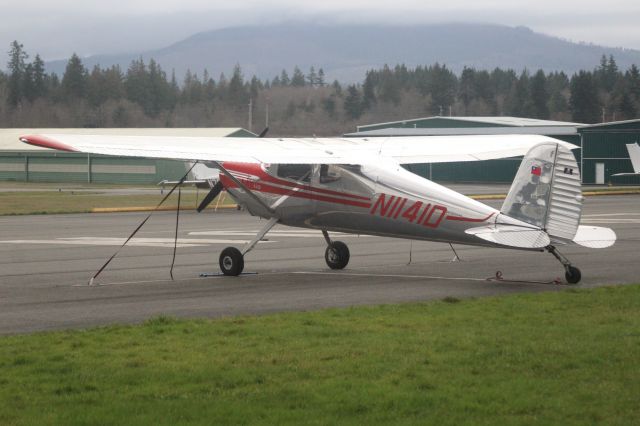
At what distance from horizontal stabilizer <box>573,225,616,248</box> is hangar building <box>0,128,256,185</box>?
53371mm

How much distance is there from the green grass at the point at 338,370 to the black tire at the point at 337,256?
5581mm

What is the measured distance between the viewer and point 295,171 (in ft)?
57.3

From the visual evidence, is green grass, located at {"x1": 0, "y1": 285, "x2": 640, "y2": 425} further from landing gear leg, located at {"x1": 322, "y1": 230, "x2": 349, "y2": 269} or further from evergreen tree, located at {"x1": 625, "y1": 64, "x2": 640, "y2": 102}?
evergreen tree, located at {"x1": 625, "y1": 64, "x2": 640, "y2": 102}

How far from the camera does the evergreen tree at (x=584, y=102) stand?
140 m

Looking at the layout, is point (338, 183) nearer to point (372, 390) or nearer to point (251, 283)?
point (251, 283)

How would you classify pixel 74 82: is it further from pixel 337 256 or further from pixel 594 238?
pixel 594 238

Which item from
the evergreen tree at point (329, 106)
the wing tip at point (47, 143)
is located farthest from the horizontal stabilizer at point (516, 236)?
the evergreen tree at point (329, 106)

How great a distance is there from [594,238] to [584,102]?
429ft

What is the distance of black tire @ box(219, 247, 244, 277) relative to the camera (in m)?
16.9

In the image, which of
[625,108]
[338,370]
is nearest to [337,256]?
[338,370]

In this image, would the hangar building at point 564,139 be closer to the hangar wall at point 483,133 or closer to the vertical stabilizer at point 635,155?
the hangar wall at point 483,133

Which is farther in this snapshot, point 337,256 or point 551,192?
point 337,256

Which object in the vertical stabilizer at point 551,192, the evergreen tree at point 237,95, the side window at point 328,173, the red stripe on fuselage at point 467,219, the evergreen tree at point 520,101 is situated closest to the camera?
the vertical stabilizer at point 551,192

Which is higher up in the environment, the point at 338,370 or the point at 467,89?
the point at 467,89
